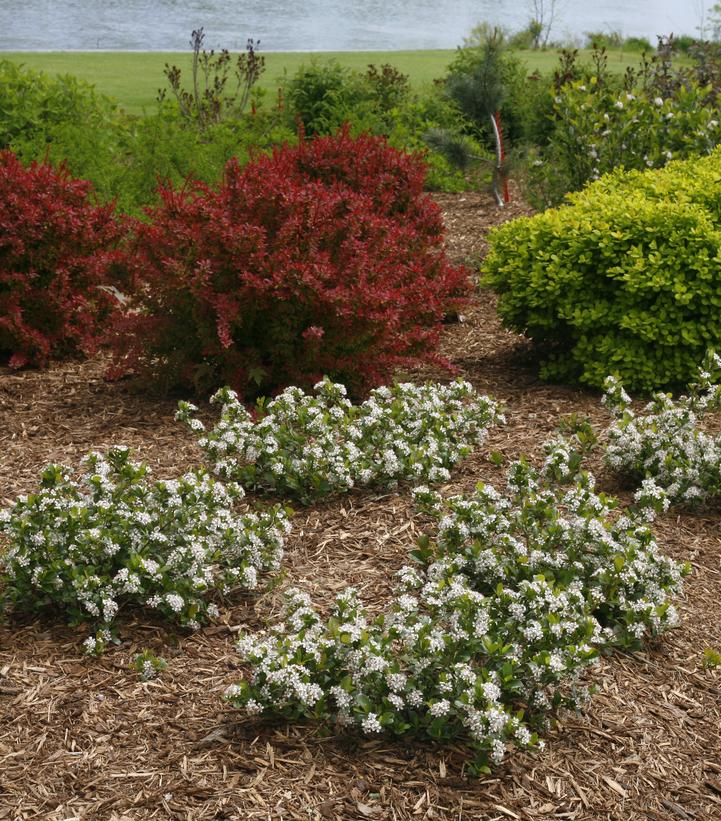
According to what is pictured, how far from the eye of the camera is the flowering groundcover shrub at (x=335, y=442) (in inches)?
176

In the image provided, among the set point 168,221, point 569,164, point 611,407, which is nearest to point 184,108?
point 569,164

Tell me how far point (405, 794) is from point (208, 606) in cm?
108

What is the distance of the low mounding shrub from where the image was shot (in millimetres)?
3518

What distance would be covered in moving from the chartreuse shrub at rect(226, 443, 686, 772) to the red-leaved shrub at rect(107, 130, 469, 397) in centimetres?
195

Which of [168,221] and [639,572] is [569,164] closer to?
[168,221]

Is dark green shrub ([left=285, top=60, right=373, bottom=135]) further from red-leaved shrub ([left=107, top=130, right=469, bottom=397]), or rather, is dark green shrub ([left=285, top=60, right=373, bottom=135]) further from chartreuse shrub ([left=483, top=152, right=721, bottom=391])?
red-leaved shrub ([left=107, top=130, right=469, bottom=397])

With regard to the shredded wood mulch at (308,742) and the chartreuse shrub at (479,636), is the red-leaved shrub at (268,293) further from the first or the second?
the chartreuse shrub at (479,636)

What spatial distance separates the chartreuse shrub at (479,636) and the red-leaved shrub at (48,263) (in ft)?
11.1

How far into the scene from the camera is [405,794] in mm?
2912

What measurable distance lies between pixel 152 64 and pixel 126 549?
2056 cm

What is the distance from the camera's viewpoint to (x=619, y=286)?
6.16m

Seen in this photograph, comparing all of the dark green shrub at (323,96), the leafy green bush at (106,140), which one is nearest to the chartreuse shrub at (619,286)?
the leafy green bush at (106,140)

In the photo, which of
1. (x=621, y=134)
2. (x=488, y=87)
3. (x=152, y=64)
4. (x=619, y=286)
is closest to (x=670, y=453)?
(x=619, y=286)

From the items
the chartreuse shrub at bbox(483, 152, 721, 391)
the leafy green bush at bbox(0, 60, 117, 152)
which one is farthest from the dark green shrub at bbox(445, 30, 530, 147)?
the chartreuse shrub at bbox(483, 152, 721, 391)
